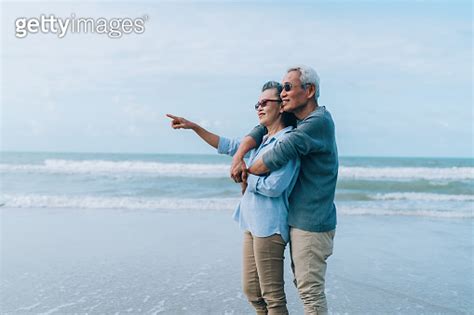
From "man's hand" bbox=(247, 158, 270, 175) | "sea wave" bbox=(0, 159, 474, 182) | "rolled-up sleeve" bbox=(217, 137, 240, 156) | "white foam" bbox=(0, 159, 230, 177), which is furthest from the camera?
"white foam" bbox=(0, 159, 230, 177)

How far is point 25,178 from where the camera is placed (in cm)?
2016

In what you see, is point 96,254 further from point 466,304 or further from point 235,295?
point 466,304

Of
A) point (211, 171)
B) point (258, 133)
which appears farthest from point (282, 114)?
point (211, 171)

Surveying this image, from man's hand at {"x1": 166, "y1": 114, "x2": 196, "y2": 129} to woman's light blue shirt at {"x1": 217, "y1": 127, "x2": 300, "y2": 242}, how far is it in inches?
19.6

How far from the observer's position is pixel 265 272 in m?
2.89

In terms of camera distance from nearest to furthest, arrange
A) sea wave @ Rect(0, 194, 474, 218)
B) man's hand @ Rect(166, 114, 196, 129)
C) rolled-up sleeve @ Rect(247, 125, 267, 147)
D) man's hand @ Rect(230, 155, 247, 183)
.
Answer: man's hand @ Rect(230, 155, 247, 183) < rolled-up sleeve @ Rect(247, 125, 267, 147) < man's hand @ Rect(166, 114, 196, 129) < sea wave @ Rect(0, 194, 474, 218)

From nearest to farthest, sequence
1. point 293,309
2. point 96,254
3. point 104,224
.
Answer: point 293,309
point 96,254
point 104,224

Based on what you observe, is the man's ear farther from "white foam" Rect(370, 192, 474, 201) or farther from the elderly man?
"white foam" Rect(370, 192, 474, 201)

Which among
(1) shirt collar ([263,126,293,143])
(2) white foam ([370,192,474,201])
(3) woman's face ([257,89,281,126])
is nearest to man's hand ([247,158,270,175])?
(1) shirt collar ([263,126,293,143])

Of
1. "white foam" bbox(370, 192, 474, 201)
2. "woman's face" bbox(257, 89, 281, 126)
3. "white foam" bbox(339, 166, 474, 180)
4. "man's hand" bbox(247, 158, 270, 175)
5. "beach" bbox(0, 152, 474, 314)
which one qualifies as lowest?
"white foam" bbox(339, 166, 474, 180)

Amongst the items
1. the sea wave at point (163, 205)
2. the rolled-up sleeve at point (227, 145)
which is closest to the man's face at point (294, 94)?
the rolled-up sleeve at point (227, 145)

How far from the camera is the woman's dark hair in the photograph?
290 cm

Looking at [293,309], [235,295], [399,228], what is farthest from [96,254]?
[399,228]

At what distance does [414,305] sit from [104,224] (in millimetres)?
5873
